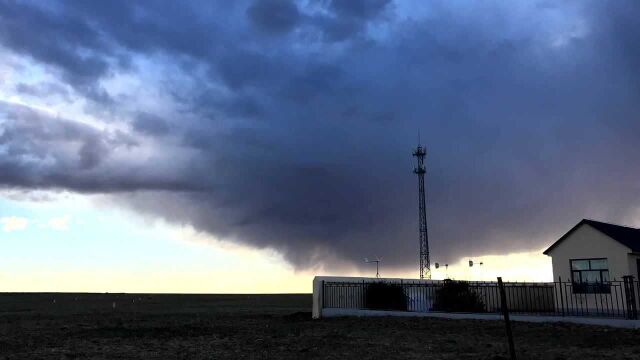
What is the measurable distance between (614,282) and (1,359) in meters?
25.3

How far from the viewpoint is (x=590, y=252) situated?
30266 mm

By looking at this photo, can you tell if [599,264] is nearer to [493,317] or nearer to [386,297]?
[493,317]

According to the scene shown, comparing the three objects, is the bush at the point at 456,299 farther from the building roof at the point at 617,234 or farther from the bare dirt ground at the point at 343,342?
the building roof at the point at 617,234

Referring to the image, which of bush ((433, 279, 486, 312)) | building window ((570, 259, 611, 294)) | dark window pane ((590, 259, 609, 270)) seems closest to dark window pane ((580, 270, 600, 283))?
building window ((570, 259, 611, 294))

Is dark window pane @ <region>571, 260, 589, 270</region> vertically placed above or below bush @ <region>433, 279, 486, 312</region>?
above

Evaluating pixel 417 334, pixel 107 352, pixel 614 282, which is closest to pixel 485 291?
pixel 614 282

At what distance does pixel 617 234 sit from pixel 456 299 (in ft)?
Result: 27.8

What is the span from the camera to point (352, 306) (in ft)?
104

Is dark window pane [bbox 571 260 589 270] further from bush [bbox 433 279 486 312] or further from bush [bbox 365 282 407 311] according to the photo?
bush [bbox 365 282 407 311]

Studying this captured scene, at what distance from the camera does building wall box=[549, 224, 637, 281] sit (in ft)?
94.5

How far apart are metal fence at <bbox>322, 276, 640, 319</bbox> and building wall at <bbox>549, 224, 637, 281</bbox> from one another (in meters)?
0.80

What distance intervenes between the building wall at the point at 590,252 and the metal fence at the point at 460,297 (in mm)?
799

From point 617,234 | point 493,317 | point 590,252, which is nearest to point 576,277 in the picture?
point 590,252

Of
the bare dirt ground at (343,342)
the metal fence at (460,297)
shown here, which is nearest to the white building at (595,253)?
the metal fence at (460,297)
